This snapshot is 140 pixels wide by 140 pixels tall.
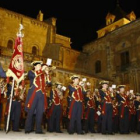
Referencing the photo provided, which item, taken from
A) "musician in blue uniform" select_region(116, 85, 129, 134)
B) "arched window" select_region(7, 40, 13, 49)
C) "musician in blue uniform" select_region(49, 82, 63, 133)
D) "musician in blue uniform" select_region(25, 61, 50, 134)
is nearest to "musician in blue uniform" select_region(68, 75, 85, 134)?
"musician in blue uniform" select_region(25, 61, 50, 134)

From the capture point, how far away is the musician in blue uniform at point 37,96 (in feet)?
18.0

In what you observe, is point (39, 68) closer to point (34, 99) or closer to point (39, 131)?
point (34, 99)

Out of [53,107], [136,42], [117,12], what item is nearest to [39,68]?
[53,107]

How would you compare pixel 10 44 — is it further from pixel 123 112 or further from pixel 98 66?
pixel 123 112

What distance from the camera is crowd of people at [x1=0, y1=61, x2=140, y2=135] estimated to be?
18.4 ft

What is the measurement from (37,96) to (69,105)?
2.23 meters

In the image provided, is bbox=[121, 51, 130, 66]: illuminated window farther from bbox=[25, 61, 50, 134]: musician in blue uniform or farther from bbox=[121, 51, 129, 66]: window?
bbox=[25, 61, 50, 134]: musician in blue uniform

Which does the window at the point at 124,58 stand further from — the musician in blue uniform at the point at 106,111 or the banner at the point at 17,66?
the banner at the point at 17,66

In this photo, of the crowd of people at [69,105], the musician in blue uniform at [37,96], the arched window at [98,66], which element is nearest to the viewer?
the musician in blue uniform at [37,96]

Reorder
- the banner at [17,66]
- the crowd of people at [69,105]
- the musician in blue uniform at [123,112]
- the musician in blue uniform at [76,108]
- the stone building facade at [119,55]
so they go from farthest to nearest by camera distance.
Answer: the stone building facade at [119,55] < the musician in blue uniform at [123,112] < the musician in blue uniform at [76,108] < the banner at [17,66] < the crowd of people at [69,105]

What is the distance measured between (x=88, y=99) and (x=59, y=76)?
24.7 ft

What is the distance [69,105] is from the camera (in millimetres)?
7516

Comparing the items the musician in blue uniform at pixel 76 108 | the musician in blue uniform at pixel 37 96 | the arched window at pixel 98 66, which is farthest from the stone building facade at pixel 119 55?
the musician in blue uniform at pixel 37 96

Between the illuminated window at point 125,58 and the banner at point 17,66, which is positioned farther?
the illuminated window at point 125,58
